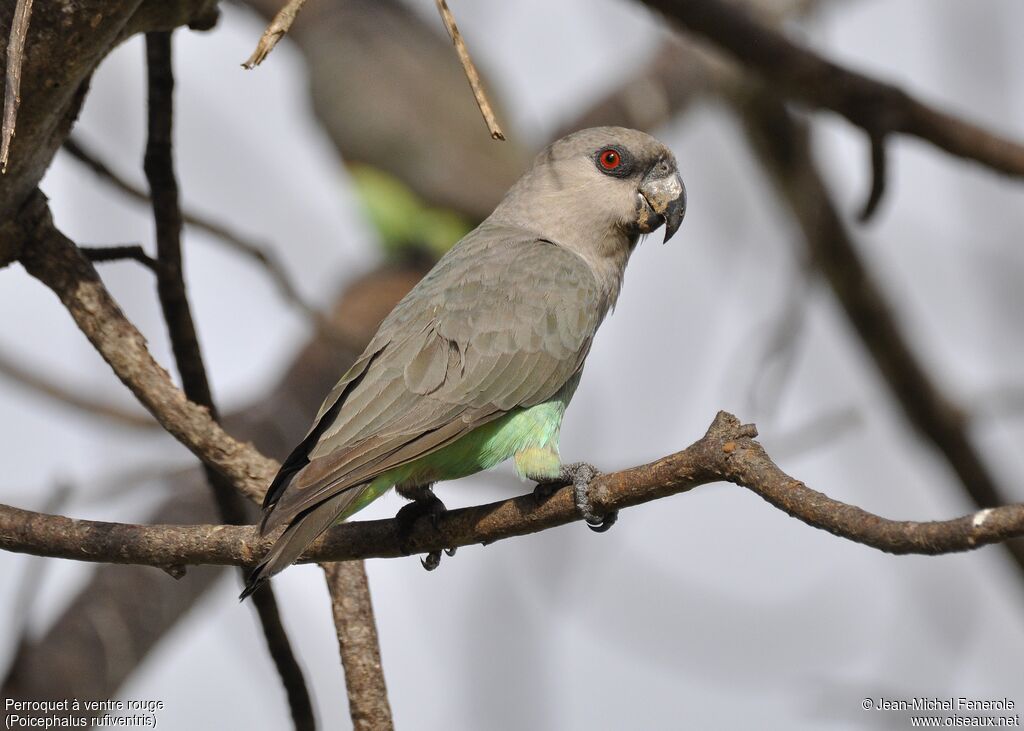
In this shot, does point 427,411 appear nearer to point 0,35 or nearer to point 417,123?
point 0,35

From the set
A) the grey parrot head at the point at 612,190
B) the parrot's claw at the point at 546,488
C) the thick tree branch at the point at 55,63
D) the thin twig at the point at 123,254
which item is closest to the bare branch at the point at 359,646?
the parrot's claw at the point at 546,488

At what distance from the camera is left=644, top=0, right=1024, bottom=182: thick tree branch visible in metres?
4.91

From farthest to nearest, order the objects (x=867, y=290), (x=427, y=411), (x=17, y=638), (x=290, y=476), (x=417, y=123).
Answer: (x=417, y=123) < (x=867, y=290) < (x=17, y=638) < (x=427, y=411) < (x=290, y=476)

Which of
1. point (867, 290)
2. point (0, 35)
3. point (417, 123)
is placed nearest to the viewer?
point (0, 35)

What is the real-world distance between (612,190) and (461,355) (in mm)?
1139

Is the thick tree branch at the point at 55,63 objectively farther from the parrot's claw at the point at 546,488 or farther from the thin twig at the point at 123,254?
the parrot's claw at the point at 546,488

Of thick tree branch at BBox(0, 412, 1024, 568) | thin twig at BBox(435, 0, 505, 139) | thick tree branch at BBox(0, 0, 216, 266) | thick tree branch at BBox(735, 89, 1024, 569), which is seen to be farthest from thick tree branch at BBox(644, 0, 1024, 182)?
thick tree branch at BBox(0, 412, 1024, 568)

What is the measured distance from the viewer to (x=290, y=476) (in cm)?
317

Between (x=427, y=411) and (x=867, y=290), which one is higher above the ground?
(x=867, y=290)

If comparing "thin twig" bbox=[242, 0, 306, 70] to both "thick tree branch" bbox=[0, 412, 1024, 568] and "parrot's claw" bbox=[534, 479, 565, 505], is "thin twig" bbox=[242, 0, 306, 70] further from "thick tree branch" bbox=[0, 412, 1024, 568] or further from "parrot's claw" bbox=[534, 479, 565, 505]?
"parrot's claw" bbox=[534, 479, 565, 505]

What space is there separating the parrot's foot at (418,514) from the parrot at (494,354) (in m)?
0.01

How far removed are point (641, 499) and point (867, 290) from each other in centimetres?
422

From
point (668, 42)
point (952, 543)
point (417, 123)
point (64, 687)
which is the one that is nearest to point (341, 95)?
point (417, 123)

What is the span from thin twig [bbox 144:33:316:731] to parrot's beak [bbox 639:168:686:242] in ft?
6.34
